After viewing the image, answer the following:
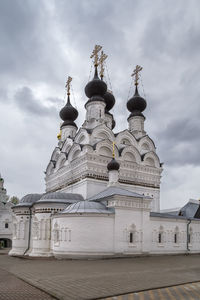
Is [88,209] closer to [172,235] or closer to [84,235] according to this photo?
[84,235]

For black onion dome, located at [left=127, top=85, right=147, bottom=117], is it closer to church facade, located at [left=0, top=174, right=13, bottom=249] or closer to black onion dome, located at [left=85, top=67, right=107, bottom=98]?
black onion dome, located at [left=85, top=67, right=107, bottom=98]

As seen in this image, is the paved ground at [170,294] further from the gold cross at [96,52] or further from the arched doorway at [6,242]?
the arched doorway at [6,242]

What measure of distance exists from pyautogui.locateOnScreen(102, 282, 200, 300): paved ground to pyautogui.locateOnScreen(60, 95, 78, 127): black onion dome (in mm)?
18616

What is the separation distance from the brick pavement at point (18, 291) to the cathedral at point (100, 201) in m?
6.41

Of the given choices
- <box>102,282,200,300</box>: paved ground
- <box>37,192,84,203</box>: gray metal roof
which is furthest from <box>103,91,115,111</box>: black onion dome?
<box>102,282,200,300</box>: paved ground

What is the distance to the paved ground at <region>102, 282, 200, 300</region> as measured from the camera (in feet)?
18.0

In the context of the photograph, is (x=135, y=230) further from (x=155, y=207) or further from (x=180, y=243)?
(x=155, y=207)

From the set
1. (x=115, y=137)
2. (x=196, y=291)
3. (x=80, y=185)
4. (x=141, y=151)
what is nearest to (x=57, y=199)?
(x=80, y=185)

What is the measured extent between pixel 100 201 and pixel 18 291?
951cm

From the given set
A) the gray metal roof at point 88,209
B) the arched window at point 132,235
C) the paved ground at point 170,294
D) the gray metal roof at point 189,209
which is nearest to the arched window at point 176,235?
the gray metal roof at point 189,209

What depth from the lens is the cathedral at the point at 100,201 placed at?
13539mm

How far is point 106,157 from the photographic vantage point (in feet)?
62.4

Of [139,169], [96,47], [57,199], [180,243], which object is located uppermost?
[96,47]

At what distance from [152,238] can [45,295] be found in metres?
11.1
